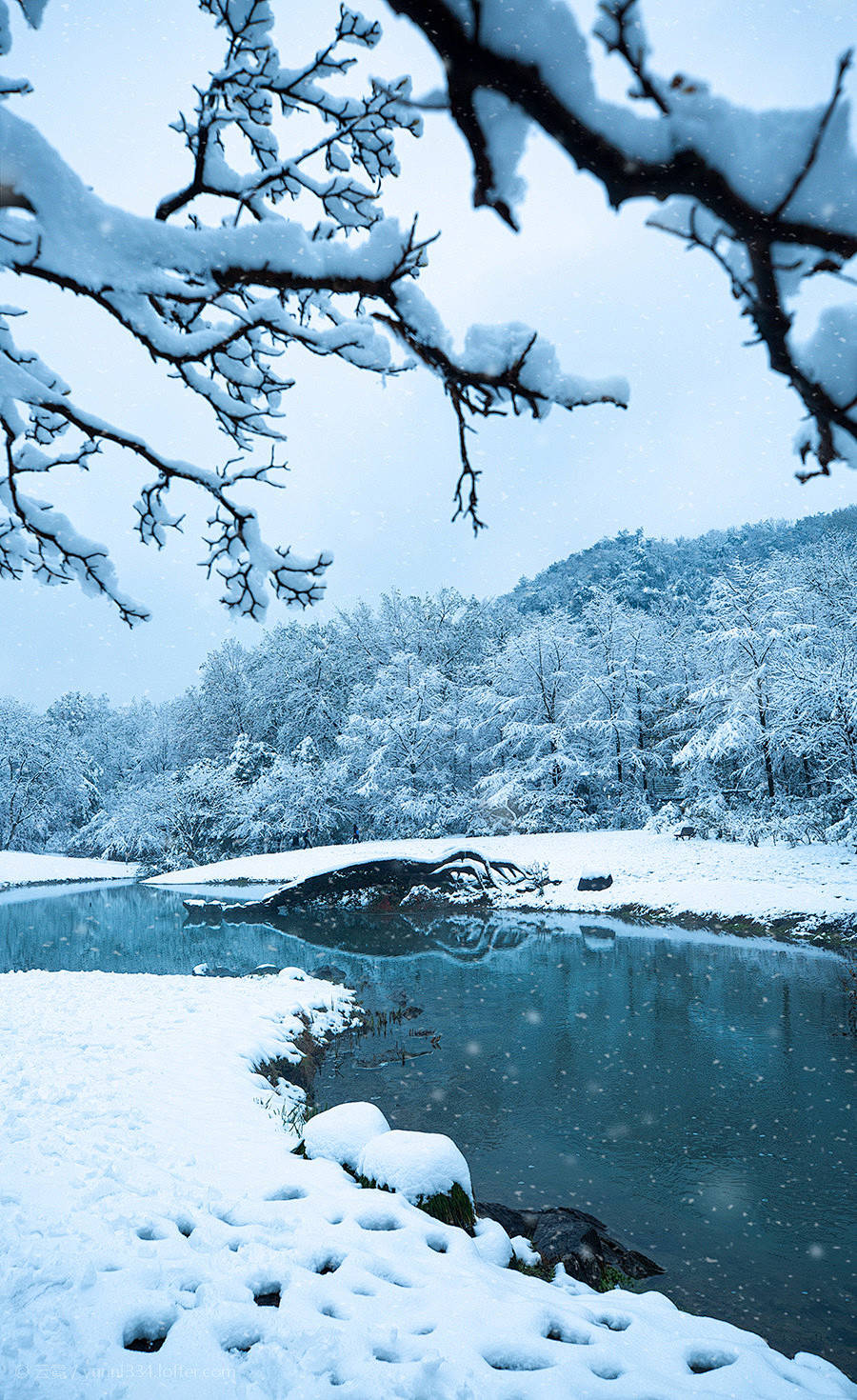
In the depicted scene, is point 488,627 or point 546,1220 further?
point 488,627

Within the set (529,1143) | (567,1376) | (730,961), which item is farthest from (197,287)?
(730,961)

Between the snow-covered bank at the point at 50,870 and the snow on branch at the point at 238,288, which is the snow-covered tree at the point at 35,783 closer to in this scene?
the snow-covered bank at the point at 50,870

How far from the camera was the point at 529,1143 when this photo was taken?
6.94 metres

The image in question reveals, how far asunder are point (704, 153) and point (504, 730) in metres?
33.0

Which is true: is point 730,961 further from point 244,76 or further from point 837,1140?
point 244,76

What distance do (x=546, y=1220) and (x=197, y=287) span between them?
250 inches

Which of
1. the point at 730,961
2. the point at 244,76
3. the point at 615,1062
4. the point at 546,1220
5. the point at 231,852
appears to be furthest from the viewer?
the point at 231,852

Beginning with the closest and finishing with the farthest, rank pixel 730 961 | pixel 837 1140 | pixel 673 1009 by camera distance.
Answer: pixel 837 1140, pixel 673 1009, pixel 730 961

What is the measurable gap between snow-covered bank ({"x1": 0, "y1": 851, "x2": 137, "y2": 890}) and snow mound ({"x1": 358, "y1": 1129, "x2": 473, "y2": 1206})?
39.5 metres

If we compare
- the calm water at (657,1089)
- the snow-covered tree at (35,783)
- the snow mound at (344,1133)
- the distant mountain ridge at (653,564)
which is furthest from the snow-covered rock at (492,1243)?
the snow-covered tree at (35,783)

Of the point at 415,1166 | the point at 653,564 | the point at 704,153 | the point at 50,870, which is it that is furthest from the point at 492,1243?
the point at 653,564

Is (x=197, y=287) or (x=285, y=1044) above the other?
(x=197, y=287)

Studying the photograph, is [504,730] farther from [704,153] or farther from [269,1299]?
[704,153]

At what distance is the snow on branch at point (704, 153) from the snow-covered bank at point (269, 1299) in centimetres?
378
